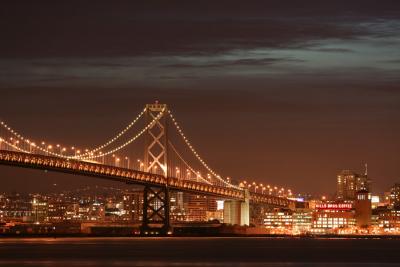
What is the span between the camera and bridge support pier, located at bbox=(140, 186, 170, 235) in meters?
118

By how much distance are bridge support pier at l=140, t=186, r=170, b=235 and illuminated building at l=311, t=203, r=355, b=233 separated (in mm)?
47336

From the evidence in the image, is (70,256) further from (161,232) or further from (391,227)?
(391,227)

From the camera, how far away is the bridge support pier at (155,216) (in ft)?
388

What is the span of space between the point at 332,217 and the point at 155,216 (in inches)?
1962

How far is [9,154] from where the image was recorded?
335 feet

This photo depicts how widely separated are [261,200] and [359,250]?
5073 cm

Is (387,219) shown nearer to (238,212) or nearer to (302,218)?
(302,218)

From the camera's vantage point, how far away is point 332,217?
564ft

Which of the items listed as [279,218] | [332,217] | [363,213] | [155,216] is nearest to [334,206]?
[332,217]

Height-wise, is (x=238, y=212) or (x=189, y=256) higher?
(x=238, y=212)

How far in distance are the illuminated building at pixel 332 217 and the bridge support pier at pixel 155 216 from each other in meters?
47.3

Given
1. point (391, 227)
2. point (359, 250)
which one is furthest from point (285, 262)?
point (391, 227)

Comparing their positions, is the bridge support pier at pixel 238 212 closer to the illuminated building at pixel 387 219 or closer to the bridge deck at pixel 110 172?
the bridge deck at pixel 110 172

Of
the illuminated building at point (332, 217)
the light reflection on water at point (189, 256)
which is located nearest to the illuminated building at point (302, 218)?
Result: the illuminated building at point (332, 217)
